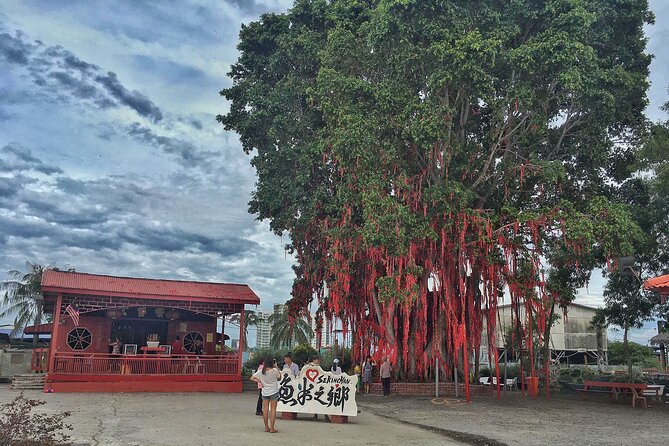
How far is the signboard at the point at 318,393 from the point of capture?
1229cm

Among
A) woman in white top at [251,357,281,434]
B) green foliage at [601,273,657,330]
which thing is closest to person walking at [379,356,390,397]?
woman in white top at [251,357,281,434]

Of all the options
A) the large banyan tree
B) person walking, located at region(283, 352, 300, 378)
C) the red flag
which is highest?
the large banyan tree

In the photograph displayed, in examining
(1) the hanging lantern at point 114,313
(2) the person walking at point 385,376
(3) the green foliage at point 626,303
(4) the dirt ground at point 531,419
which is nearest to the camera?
(4) the dirt ground at point 531,419

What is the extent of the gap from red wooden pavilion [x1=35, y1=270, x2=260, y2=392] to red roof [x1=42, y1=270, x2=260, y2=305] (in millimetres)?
26

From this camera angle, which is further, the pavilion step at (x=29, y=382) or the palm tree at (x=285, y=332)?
the palm tree at (x=285, y=332)

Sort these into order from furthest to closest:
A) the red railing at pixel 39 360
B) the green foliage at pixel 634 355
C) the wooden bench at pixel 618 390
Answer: the green foliage at pixel 634 355 → the red railing at pixel 39 360 → the wooden bench at pixel 618 390

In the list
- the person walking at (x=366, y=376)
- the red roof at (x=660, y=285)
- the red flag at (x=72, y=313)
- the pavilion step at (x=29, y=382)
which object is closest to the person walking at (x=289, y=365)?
the red roof at (x=660, y=285)

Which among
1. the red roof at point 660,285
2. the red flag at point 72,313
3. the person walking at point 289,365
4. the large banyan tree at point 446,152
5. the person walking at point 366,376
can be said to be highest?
the large banyan tree at point 446,152

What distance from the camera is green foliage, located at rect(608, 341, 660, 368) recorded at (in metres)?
49.8

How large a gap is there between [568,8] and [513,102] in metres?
3.05

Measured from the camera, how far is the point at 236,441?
9438 millimetres

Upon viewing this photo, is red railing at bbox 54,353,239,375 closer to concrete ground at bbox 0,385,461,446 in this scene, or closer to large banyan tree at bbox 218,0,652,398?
concrete ground at bbox 0,385,461,446

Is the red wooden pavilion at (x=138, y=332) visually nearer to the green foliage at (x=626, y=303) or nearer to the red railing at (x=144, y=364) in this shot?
the red railing at (x=144, y=364)

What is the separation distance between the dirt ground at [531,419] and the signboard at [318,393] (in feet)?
5.40
